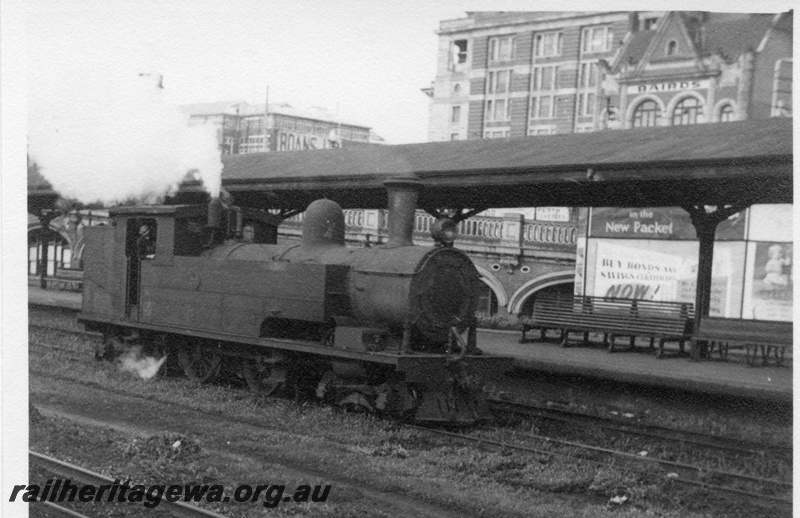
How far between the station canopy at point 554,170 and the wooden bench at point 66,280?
484 cm

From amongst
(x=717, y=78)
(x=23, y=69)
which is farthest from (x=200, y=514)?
(x=717, y=78)

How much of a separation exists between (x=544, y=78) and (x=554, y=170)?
612 centimetres

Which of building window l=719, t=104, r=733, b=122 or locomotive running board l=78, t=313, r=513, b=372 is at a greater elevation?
building window l=719, t=104, r=733, b=122

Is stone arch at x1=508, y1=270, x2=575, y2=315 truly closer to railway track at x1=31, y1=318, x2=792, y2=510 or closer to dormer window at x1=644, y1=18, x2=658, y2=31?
dormer window at x1=644, y1=18, x2=658, y2=31

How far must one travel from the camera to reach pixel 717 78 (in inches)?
579

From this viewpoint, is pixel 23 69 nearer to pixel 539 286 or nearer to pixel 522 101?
pixel 522 101

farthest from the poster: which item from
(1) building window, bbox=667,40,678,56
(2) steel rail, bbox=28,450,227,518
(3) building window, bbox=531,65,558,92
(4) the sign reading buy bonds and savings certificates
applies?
(2) steel rail, bbox=28,450,227,518

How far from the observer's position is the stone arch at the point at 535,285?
22938 mm

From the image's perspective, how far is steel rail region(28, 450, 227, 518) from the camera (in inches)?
206

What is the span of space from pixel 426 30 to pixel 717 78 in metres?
9.95

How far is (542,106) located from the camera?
708 inches

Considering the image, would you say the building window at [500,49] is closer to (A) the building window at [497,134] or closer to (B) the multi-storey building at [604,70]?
(B) the multi-storey building at [604,70]

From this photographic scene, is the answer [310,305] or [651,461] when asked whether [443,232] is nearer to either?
[310,305]

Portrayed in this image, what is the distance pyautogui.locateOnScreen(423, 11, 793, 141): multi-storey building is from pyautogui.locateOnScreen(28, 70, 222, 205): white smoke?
8.74 ft
